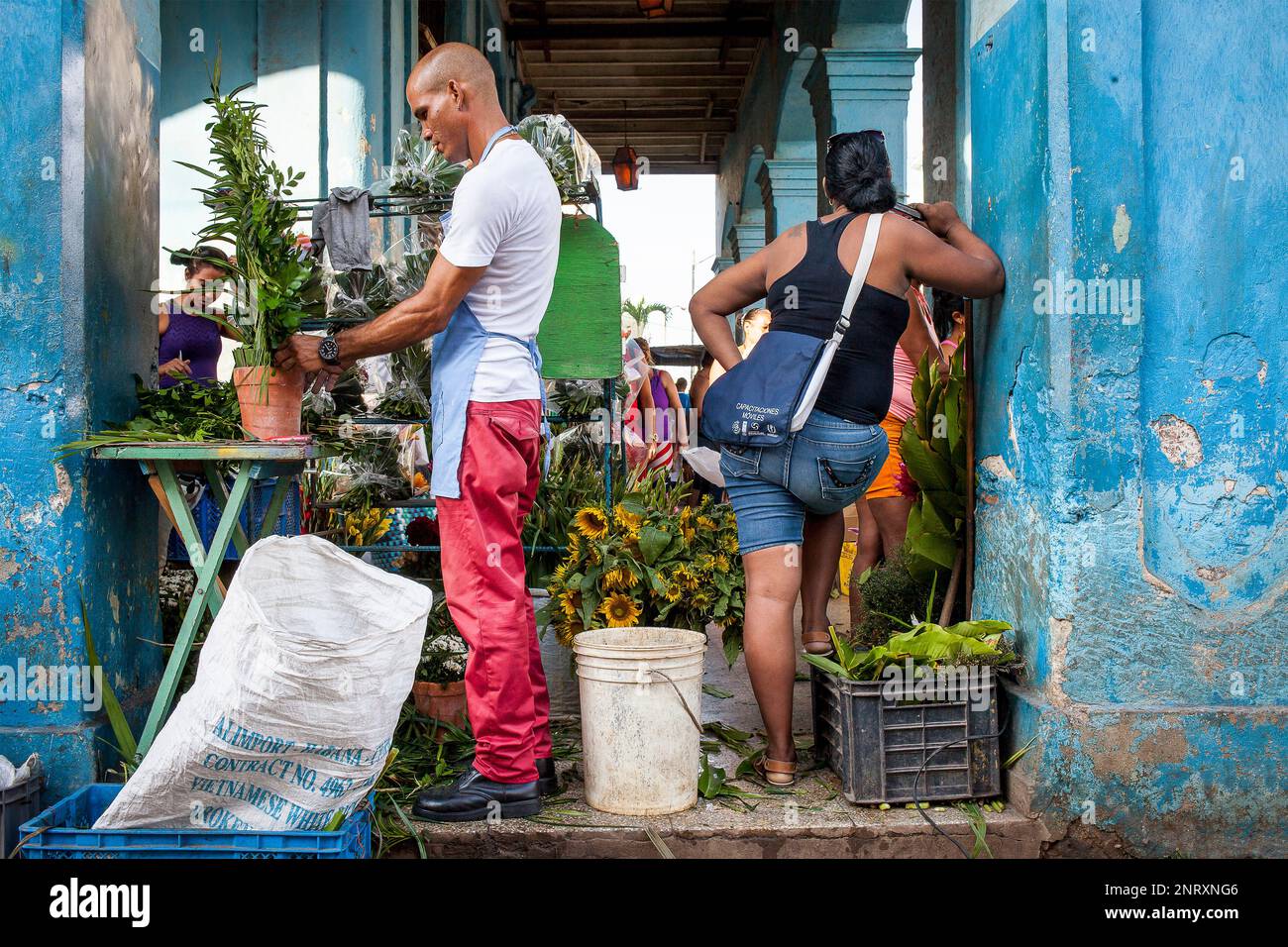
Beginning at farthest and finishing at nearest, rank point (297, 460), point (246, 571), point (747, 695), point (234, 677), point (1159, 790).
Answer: point (747, 695), point (297, 460), point (1159, 790), point (246, 571), point (234, 677)

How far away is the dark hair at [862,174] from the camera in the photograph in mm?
3080

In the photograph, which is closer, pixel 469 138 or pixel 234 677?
pixel 234 677

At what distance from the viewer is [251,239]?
3.04 m

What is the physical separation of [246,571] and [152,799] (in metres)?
0.55

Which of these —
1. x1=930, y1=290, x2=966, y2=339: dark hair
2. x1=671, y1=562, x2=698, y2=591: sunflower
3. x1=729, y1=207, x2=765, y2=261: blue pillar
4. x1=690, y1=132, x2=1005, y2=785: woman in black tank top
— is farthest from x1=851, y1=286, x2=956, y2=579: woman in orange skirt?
x1=729, y1=207, x2=765, y2=261: blue pillar

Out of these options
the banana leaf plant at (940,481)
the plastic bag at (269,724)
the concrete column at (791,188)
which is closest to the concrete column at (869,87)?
the concrete column at (791,188)

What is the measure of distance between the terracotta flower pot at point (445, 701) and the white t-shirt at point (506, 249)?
45.1 inches

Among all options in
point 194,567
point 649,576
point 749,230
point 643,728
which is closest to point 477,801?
point 643,728

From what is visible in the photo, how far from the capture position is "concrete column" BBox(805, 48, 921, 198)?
7383 mm

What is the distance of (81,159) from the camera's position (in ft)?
9.81

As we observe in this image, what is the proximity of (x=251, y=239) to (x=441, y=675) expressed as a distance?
1556mm

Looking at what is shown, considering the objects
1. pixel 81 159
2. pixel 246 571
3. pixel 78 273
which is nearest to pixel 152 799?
pixel 246 571

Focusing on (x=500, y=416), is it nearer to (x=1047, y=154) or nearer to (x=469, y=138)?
(x=469, y=138)

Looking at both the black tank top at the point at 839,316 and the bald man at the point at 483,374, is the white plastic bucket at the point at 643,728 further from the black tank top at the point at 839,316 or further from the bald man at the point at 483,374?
the black tank top at the point at 839,316
